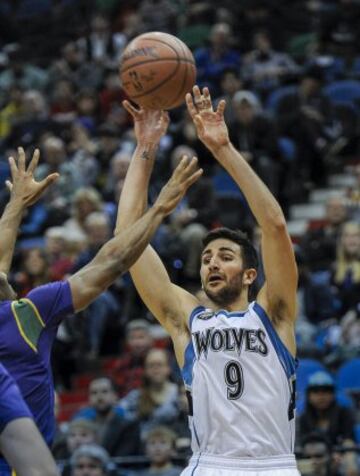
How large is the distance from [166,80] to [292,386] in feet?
6.90

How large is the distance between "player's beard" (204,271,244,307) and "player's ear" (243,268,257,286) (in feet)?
0.08

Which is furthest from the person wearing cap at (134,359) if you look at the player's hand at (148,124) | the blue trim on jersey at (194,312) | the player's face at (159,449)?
the blue trim on jersey at (194,312)

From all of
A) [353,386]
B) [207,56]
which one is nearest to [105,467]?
[353,386]

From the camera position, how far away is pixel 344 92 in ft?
59.0

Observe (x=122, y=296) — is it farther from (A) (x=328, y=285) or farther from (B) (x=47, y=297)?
(B) (x=47, y=297)

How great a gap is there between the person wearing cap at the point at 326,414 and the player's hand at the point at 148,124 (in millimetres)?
4035

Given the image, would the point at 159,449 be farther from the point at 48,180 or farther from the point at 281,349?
the point at 48,180

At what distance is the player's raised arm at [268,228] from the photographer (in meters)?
7.48

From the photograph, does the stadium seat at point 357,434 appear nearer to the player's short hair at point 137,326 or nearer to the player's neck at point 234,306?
the player's short hair at point 137,326

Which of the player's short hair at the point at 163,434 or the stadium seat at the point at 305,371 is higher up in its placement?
the player's short hair at the point at 163,434

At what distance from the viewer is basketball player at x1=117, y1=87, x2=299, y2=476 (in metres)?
7.29

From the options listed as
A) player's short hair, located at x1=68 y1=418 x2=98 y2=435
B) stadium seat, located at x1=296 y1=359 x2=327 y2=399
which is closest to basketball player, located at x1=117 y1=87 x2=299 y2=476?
player's short hair, located at x1=68 y1=418 x2=98 y2=435

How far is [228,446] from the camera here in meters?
7.29

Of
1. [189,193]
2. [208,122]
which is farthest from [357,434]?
[208,122]
